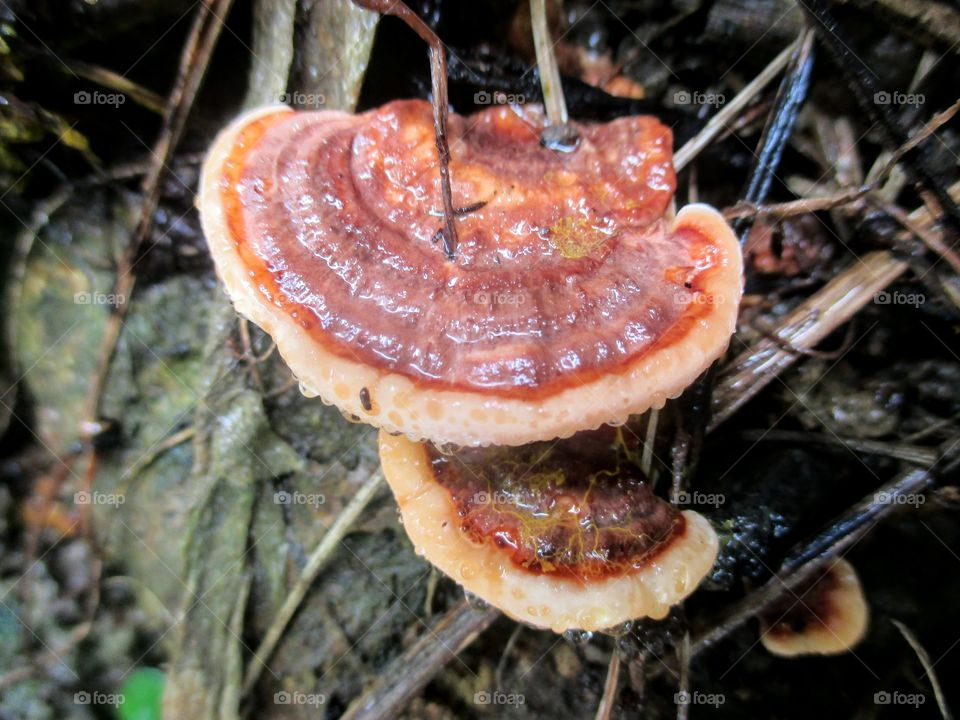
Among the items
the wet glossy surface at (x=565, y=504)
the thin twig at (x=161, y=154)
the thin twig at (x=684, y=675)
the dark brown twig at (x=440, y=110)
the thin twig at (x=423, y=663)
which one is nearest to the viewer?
the dark brown twig at (x=440, y=110)

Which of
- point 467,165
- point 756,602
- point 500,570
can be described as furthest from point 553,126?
point 756,602

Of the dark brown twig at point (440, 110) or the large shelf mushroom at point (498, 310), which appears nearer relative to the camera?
the large shelf mushroom at point (498, 310)

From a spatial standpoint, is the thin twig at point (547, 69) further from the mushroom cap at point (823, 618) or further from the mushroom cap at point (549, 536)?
the mushroom cap at point (823, 618)

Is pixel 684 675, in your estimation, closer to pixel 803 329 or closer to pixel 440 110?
pixel 803 329

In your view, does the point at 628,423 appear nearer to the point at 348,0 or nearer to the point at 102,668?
the point at 348,0

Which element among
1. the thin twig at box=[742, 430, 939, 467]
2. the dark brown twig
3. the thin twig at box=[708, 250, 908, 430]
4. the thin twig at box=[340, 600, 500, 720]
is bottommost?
the thin twig at box=[340, 600, 500, 720]

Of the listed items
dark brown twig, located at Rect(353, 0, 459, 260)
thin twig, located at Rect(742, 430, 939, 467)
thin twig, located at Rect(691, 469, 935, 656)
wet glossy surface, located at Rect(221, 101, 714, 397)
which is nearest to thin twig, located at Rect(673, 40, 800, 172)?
wet glossy surface, located at Rect(221, 101, 714, 397)

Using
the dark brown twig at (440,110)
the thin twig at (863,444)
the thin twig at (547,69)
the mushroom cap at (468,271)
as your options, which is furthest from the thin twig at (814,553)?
the thin twig at (547,69)

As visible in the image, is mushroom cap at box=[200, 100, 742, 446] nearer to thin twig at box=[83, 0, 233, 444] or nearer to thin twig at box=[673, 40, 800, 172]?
thin twig at box=[673, 40, 800, 172]
